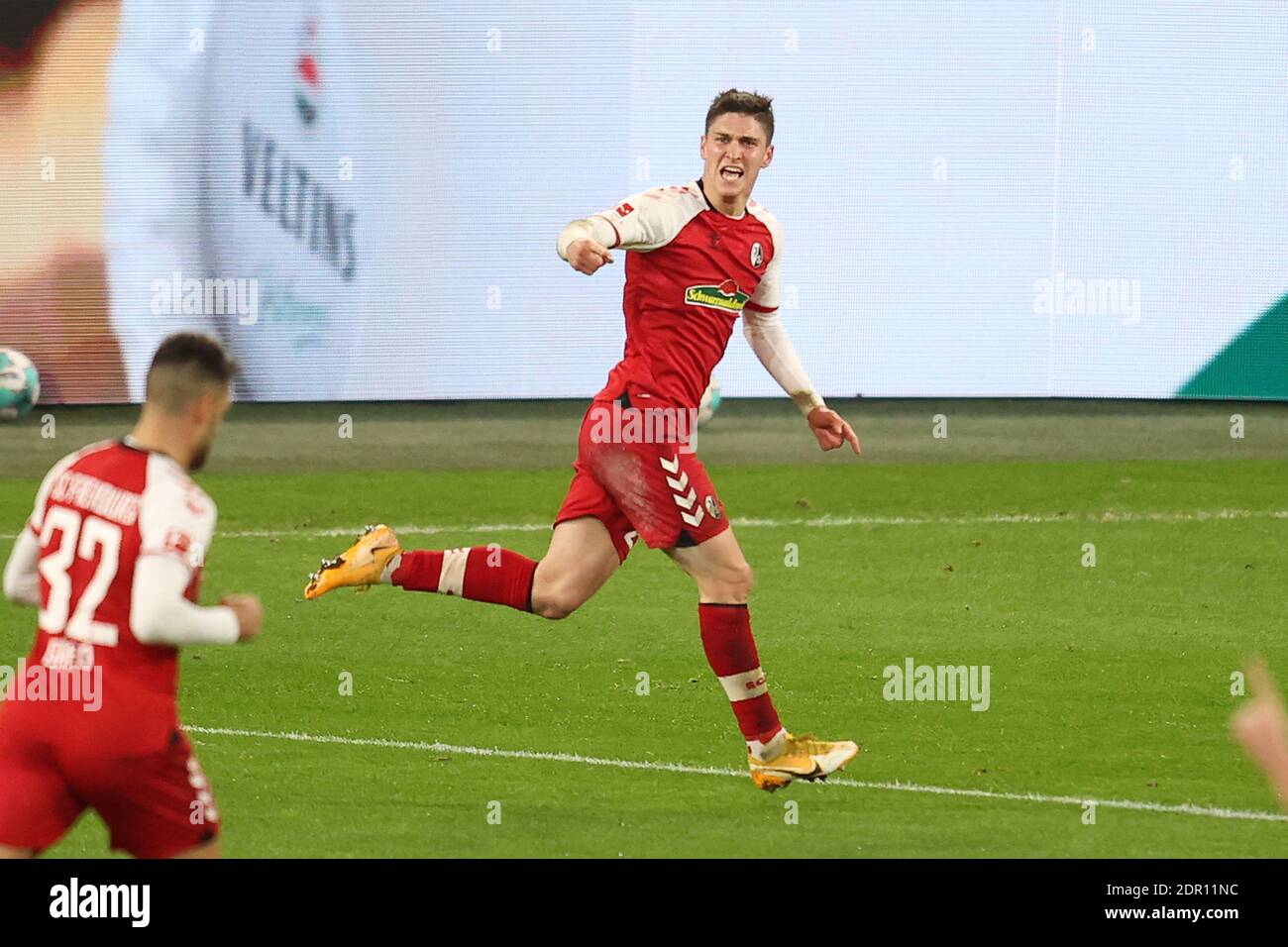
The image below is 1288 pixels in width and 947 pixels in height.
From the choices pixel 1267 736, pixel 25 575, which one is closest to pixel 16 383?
pixel 25 575

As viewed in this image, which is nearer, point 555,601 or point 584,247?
point 584,247

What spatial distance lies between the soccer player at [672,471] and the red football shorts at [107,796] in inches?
111

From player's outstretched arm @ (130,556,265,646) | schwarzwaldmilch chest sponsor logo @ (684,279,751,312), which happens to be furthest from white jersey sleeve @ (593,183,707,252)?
player's outstretched arm @ (130,556,265,646)

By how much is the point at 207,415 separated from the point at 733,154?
131 inches

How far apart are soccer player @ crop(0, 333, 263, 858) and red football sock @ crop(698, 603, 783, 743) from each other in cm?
290

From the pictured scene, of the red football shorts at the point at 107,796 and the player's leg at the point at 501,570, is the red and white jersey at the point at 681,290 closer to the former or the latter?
the player's leg at the point at 501,570

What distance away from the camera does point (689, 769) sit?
7.63 metres

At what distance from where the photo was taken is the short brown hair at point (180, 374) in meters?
4.71

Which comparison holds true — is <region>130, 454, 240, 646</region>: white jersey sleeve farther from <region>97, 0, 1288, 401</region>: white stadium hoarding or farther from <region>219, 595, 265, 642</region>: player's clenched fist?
<region>97, 0, 1288, 401</region>: white stadium hoarding

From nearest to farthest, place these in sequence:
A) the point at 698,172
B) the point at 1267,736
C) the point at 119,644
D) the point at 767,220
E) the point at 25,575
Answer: the point at 1267,736 → the point at 119,644 → the point at 25,575 → the point at 767,220 → the point at 698,172

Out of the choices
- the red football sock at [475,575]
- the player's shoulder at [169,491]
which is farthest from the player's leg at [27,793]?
the red football sock at [475,575]

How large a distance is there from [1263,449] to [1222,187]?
5.57m

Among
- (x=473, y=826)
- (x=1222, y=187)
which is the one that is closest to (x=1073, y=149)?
(x=1222, y=187)

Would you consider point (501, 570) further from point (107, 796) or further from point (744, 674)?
point (107, 796)
